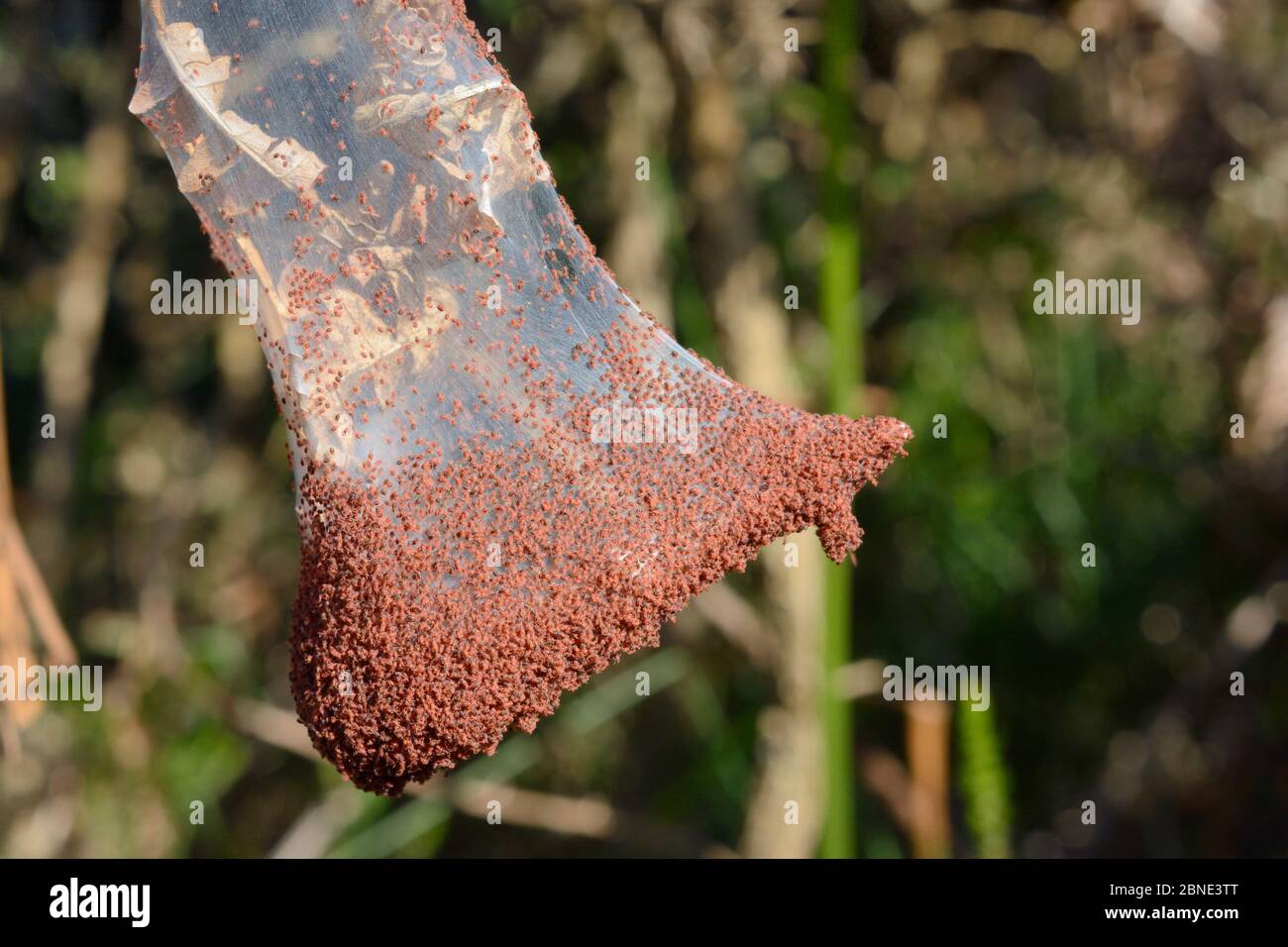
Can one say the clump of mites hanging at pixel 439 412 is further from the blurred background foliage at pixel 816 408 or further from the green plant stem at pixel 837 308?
the blurred background foliage at pixel 816 408

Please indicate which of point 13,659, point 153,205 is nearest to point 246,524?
point 153,205

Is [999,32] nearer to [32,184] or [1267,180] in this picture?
[1267,180]

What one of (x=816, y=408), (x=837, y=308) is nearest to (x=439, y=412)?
(x=837, y=308)

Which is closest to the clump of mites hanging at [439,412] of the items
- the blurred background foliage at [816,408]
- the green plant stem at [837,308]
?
the green plant stem at [837,308]

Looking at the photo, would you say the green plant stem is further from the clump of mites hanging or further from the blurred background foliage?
the clump of mites hanging

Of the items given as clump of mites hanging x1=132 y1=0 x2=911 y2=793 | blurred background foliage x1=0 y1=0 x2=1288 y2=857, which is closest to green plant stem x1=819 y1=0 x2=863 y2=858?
blurred background foliage x1=0 y1=0 x2=1288 y2=857

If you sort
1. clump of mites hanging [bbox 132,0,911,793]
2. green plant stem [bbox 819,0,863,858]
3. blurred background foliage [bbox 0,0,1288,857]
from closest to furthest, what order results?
clump of mites hanging [bbox 132,0,911,793] → green plant stem [bbox 819,0,863,858] → blurred background foliage [bbox 0,0,1288,857]
